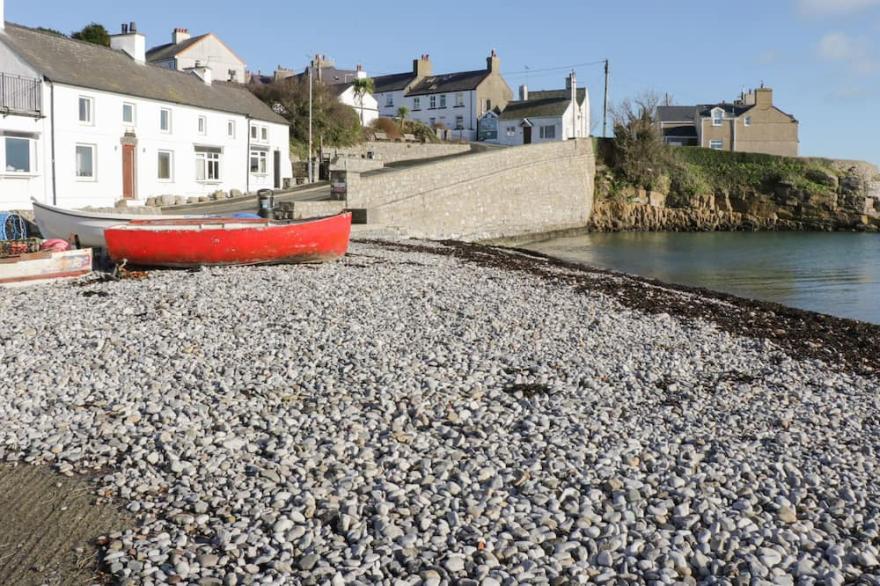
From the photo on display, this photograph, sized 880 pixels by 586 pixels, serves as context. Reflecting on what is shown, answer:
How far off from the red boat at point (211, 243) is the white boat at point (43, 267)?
588 millimetres

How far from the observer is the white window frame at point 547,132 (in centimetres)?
6481

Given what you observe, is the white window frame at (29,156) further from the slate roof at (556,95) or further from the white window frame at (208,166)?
the slate roof at (556,95)

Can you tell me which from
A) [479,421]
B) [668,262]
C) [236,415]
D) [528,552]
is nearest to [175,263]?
[236,415]

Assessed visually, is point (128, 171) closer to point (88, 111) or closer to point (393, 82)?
point (88, 111)

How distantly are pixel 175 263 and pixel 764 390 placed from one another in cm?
1088

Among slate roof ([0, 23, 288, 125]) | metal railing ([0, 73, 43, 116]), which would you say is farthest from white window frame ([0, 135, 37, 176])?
slate roof ([0, 23, 288, 125])

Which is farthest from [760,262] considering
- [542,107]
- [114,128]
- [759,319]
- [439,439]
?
[542,107]

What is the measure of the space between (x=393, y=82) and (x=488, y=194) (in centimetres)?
4282

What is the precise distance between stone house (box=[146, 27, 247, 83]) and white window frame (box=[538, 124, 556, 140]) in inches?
975

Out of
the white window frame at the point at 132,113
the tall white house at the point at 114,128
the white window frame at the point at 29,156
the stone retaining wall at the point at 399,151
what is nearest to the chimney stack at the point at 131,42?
the tall white house at the point at 114,128

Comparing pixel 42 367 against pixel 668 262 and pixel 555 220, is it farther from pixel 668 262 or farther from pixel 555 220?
pixel 555 220

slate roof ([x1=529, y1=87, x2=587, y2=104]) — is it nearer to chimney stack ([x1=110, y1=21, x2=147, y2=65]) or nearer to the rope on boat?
chimney stack ([x1=110, y1=21, x2=147, y2=65])

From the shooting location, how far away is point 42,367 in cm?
815

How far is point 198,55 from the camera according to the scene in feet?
192
